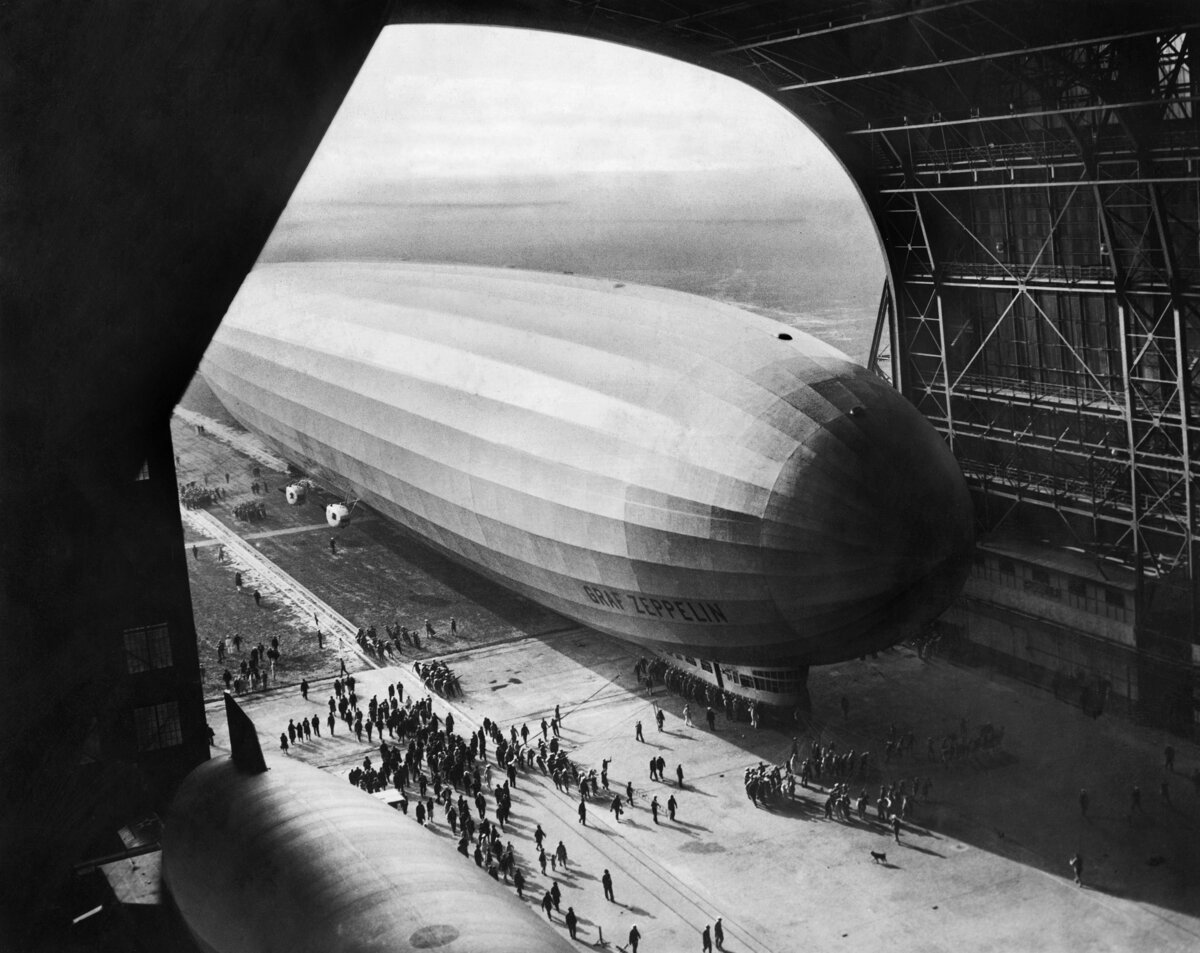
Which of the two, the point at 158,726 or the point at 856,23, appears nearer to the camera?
the point at 158,726

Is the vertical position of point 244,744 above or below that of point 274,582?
above

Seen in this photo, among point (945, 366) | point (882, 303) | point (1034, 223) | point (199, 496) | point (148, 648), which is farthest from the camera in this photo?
point (199, 496)

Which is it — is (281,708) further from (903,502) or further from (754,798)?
(903,502)

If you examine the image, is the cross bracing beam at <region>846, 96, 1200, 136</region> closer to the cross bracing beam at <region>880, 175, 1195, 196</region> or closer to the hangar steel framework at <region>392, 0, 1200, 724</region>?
the hangar steel framework at <region>392, 0, 1200, 724</region>

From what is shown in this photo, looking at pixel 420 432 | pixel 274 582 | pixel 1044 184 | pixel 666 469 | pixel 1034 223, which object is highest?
pixel 1044 184

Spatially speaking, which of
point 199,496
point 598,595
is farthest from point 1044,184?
point 199,496

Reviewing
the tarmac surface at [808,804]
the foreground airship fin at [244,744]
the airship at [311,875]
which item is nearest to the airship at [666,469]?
the tarmac surface at [808,804]

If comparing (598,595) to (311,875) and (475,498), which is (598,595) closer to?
(475,498)

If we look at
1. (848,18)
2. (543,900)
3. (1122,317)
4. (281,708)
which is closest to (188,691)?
(543,900)

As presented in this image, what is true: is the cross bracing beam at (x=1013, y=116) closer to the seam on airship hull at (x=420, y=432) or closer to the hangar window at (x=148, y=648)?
the seam on airship hull at (x=420, y=432)
